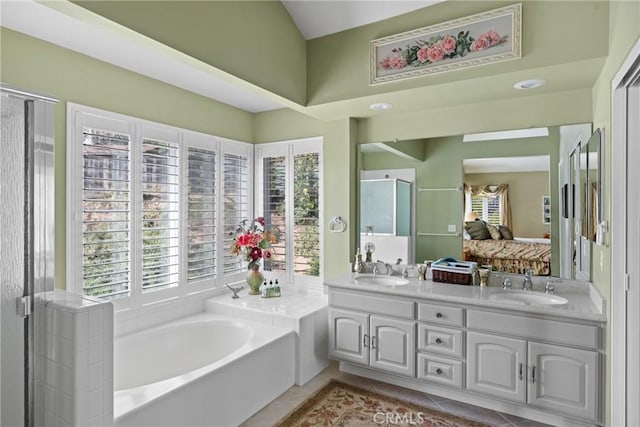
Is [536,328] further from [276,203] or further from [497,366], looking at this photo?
[276,203]

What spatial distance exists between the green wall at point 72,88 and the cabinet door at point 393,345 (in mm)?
2261

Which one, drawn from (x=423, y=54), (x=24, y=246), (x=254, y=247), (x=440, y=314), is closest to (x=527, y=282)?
(x=440, y=314)

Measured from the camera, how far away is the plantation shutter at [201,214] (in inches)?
134

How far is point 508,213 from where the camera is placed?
9.54ft

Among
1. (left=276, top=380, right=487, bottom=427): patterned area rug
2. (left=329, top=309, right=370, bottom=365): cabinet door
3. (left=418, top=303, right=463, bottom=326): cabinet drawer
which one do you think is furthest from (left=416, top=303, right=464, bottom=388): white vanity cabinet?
(left=329, top=309, right=370, bottom=365): cabinet door

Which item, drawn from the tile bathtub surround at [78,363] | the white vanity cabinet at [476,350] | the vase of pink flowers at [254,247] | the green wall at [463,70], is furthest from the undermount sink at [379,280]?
the tile bathtub surround at [78,363]

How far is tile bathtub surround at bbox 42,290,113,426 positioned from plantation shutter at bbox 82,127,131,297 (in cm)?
96

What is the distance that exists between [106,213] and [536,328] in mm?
3006

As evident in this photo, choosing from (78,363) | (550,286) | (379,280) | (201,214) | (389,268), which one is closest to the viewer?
(78,363)

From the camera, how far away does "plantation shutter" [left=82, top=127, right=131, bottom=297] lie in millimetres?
2617

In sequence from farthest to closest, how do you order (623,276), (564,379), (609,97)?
(564,379), (609,97), (623,276)

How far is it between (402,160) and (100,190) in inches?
95.6

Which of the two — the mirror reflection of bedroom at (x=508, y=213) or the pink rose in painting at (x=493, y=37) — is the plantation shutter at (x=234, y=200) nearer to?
the mirror reflection of bedroom at (x=508, y=213)

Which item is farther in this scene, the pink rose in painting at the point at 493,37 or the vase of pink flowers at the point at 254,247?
the vase of pink flowers at the point at 254,247
